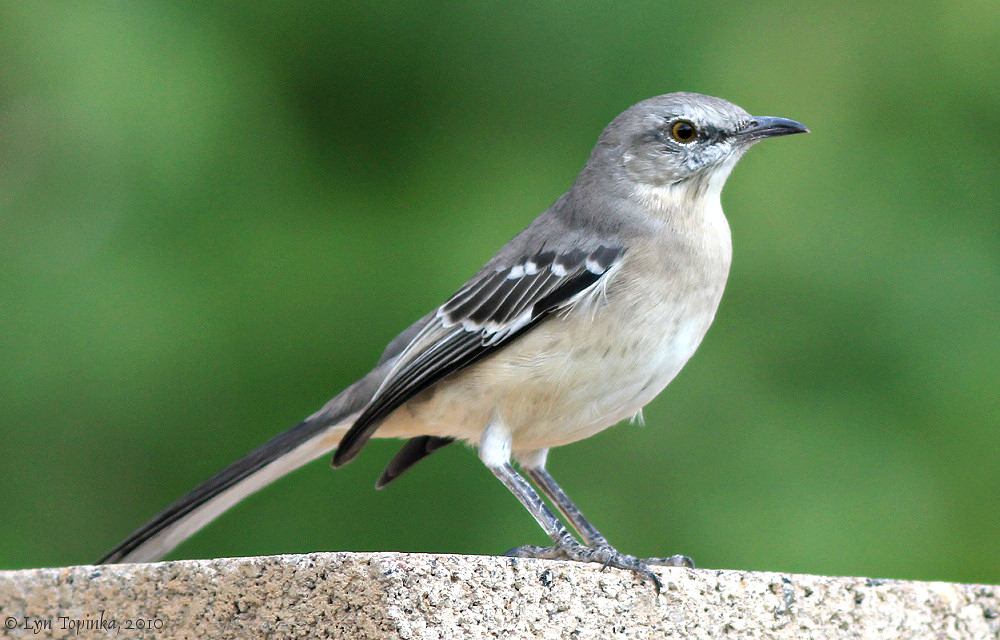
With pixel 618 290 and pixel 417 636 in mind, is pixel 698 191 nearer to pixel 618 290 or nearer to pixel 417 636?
pixel 618 290

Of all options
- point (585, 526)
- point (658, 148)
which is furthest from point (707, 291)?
point (585, 526)

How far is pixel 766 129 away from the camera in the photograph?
321 centimetres

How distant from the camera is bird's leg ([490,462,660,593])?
240 cm

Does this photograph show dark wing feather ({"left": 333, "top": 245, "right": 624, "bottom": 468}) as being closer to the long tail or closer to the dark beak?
the long tail

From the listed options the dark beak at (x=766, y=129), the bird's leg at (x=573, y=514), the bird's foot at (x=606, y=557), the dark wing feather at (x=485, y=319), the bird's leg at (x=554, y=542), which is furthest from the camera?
the dark beak at (x=766, y=129)

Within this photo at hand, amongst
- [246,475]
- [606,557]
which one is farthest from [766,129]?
[246,475]

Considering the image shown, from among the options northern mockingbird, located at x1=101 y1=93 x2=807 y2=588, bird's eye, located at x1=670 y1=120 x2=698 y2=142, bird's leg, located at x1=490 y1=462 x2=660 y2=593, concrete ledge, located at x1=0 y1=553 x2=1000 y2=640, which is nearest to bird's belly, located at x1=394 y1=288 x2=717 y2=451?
northern mockingbird, located at x1=101 y1=93 x2=807 y2=588

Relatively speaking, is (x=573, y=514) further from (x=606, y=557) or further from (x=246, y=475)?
(x=246, y=475)

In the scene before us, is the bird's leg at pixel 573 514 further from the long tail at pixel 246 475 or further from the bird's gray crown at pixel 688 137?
the bird's gray crown at pixel 688 137

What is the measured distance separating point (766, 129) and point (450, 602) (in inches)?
78.7

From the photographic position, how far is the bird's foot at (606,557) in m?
2.14

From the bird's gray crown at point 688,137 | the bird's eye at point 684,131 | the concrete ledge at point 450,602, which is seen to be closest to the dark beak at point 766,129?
the bird's gray crown at point 688,137

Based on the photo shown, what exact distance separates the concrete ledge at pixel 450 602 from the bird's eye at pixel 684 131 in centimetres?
158

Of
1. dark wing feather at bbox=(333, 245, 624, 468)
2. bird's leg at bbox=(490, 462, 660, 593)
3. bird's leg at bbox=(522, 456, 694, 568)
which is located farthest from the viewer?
dark wing feather at bbox=(333, 245, 624, 468)
